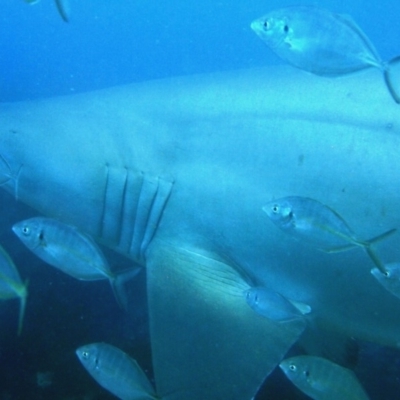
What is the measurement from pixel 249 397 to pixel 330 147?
4.24 ft

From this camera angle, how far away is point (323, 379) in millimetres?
1869

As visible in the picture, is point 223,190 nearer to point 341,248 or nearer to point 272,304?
point 272,304

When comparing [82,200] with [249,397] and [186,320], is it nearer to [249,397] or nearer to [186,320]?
[186,320]

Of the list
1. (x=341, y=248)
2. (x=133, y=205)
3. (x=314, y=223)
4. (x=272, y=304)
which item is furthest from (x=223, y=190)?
(x=341, y=248)

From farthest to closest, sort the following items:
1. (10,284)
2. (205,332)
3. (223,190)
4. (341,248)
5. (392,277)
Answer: (223,190)
(205,332)
(392,277)
(341,248)
(10,284)

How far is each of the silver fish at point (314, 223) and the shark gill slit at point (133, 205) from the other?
0.96 meters

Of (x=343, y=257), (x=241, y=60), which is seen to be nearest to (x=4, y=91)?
(x=241, y=60)

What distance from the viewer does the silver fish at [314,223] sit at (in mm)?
1712

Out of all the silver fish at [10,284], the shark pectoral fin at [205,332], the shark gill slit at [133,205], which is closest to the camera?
the silver fish at [10,284]

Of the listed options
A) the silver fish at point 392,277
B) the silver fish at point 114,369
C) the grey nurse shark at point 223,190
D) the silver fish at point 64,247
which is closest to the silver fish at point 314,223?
the silver fish at point 392,277

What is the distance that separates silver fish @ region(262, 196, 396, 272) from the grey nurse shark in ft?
2.05

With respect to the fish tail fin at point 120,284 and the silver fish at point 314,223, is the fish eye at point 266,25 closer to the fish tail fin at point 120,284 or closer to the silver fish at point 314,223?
the silver fish at point 314,223

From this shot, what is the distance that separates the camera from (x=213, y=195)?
2.53m

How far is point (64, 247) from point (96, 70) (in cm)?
1839
